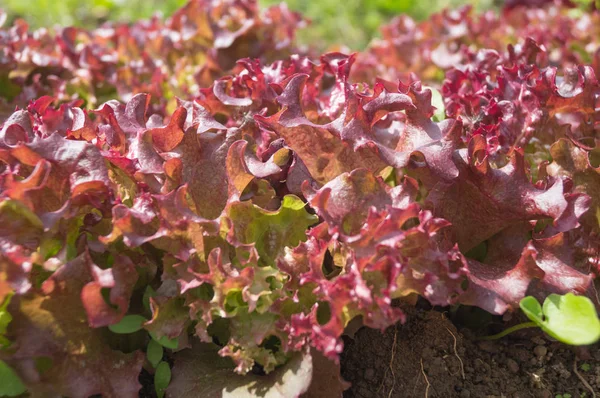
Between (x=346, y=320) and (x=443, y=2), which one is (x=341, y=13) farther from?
(x=346, y=320)

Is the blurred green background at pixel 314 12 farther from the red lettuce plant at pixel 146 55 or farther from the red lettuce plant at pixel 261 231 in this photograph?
the red lettuce plant at pixel 261 231

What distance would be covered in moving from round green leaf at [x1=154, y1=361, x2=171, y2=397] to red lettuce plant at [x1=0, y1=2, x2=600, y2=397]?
1.3 inches

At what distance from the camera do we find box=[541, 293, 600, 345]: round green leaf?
1.51m

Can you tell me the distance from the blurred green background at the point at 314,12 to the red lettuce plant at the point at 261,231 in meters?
4.09

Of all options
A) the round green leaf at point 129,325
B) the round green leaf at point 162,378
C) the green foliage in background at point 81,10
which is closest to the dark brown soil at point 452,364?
the round green leaf at point 162,378

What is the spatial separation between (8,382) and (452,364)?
1.20 m

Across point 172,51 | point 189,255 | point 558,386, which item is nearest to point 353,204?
point 189,255

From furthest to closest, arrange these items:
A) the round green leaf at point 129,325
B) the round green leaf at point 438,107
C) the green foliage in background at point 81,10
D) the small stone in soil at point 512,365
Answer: the green foliage in background at point 81,10 → the round green leaf at point 438,107 → the small stone in soil at point 512,365 → the round green leaf at point 129,325

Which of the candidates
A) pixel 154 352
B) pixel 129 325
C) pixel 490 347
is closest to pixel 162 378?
pixel 154 352

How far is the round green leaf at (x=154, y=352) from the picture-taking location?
5.68 feet

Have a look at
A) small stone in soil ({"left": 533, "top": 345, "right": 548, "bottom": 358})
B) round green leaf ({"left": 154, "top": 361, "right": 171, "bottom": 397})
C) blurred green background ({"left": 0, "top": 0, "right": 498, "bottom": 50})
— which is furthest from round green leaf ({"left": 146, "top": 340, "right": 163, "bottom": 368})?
blurred green background ({"left": 0, "top": 0, "right": 498, "bottom": 50})

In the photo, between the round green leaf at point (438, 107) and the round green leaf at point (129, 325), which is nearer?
the round green leaf at point (129, 325)

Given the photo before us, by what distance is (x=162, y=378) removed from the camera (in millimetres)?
1766

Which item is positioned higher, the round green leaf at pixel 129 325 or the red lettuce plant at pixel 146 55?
the round green leaf at pixel 129 325
